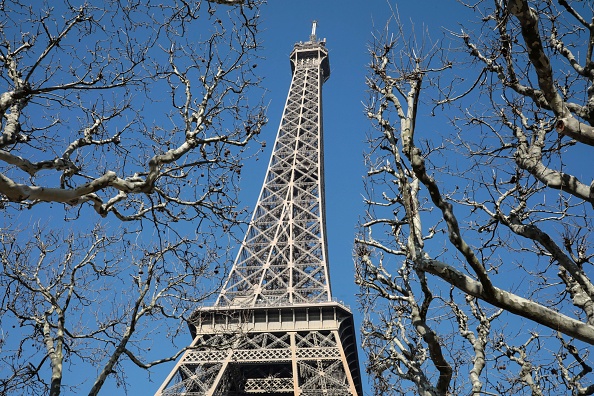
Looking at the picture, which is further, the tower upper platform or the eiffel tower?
the tower upper platform

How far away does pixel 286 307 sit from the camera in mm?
38406

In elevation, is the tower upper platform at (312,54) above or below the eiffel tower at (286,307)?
above

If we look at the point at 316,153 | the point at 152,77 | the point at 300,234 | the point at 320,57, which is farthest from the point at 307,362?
the point at 320,57

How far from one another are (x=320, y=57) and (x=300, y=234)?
24.1m

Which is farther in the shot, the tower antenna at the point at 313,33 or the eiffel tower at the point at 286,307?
the tower antenna at the point at 313,33

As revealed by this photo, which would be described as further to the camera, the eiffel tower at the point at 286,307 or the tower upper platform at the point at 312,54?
the tower upper platform at the point at 312,54

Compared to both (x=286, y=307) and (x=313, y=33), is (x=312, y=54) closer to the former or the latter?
(x=313, y=33)

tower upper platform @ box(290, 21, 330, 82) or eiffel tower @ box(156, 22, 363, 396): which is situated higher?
tower upper platform @ box(290, 21, 330, 82)

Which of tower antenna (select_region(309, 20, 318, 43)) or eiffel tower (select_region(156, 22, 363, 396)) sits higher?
tower antenna (select_region(309, 20, 318, 43))

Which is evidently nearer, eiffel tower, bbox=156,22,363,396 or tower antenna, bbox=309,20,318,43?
eiffel tower, bbox=156,22,363,396

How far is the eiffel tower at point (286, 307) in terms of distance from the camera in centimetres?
3369

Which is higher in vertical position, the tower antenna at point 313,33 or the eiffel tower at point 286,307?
the tower antenna at point 313,33

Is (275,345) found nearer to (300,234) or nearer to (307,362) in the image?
(307,362)

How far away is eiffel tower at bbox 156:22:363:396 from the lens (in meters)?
33.7
